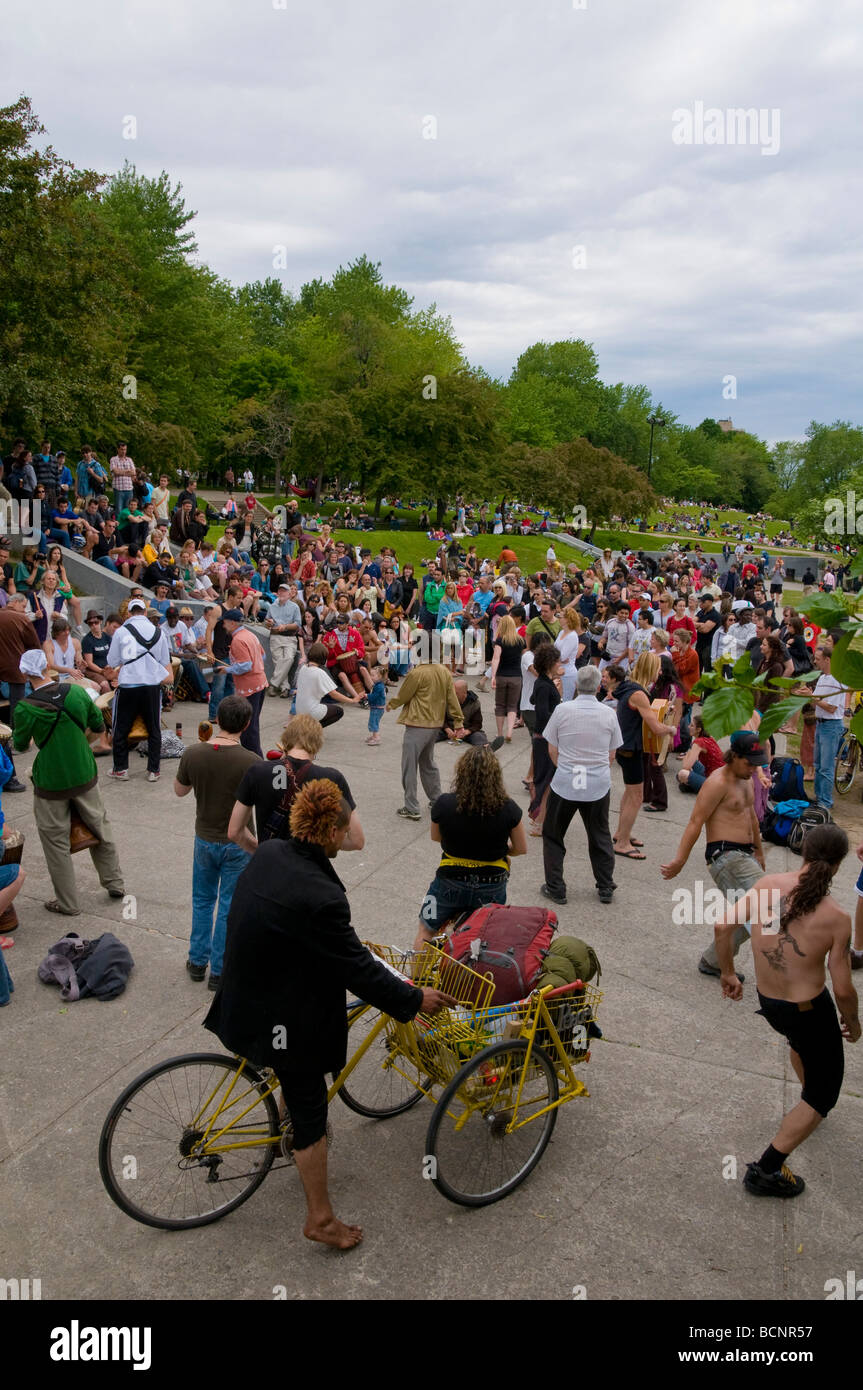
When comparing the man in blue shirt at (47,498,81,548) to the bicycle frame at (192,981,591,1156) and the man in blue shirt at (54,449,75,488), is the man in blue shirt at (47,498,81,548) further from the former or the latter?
the bicycle frame at (192,981,591,1156)

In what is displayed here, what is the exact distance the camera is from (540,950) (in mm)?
4367

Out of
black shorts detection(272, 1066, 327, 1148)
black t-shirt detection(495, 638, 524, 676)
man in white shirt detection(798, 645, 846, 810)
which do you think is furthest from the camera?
black t-shirt detection(495, 638, 524, 676)

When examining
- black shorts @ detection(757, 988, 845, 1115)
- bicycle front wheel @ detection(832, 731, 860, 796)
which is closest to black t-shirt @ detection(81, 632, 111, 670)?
bicycle front wheel @ detection(832, 731, 860, 796)

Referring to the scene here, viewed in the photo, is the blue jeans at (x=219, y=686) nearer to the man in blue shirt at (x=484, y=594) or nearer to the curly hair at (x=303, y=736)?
the curly hair at (x=303, y=736)

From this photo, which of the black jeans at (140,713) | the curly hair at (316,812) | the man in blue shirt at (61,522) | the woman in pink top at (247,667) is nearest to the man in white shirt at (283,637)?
the woman in pink top at (247,667)

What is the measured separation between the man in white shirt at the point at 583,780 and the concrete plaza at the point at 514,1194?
1.94 feet

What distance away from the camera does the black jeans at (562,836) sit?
23.2 ft

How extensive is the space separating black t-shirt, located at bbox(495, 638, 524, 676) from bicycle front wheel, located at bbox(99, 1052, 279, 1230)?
8071 mm

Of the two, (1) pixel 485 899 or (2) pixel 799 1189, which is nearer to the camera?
(2) pixel 799 1189

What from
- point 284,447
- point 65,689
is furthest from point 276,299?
point 65,689

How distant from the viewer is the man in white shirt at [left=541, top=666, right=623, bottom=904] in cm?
696

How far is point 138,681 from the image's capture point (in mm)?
9422
